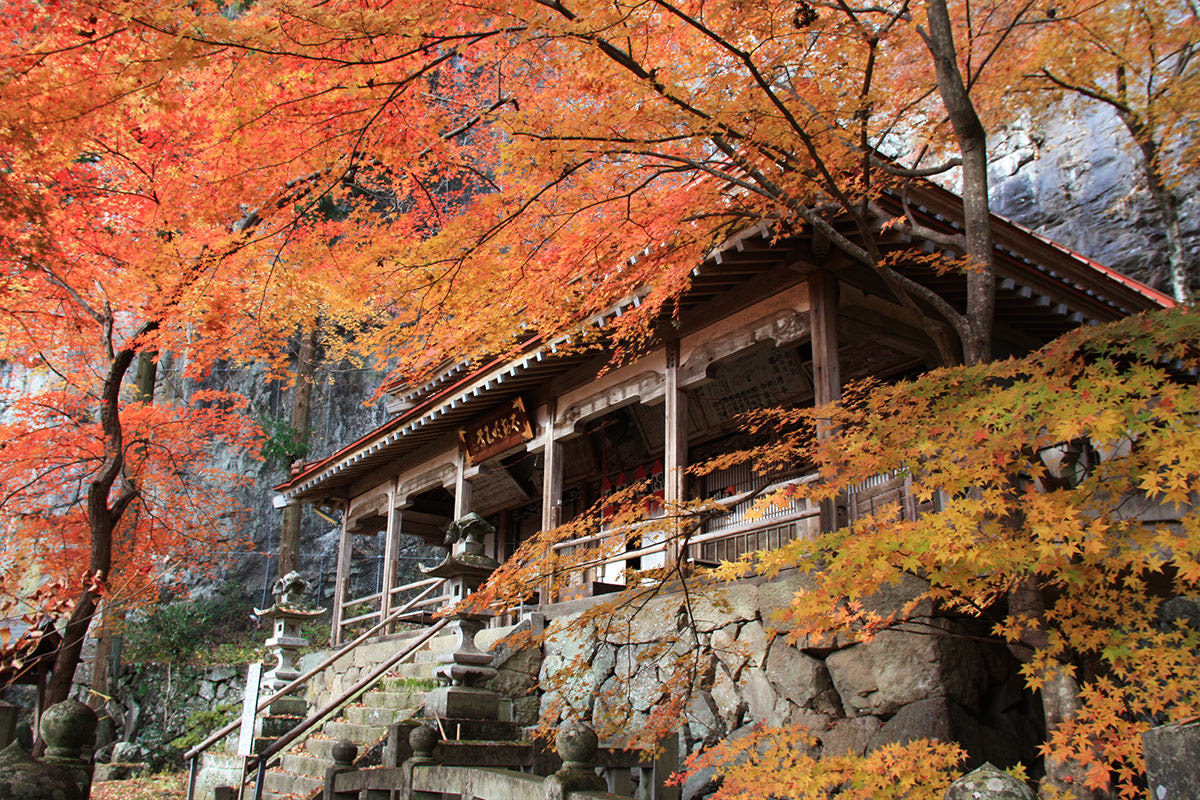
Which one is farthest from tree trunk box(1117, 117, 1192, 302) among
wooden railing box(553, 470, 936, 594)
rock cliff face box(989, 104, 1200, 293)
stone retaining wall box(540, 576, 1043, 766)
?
stone retaining wall box(540, 576, 1043, 766)

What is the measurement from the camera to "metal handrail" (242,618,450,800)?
23.6 feet

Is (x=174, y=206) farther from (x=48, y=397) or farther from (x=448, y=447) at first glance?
(x=48, y=397)

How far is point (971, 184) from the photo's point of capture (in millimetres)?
5652

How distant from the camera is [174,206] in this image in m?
9.62

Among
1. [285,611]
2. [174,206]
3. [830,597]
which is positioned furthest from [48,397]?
[830,597]

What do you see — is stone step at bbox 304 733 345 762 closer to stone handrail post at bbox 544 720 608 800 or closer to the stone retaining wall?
the stone retaining wall

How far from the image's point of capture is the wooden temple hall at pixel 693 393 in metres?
8.22

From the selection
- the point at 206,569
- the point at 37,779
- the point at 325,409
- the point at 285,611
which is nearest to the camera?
the point at 37,779

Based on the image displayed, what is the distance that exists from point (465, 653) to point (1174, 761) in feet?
21.9

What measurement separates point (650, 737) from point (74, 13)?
8621mm

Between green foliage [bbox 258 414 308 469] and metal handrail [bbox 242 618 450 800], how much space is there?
14.8m

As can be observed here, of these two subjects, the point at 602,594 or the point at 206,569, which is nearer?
the point at 602,594

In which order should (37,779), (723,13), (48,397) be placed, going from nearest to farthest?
(37,779)
(723,13)
(48,397)

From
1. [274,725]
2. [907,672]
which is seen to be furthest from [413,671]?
[907,672]
